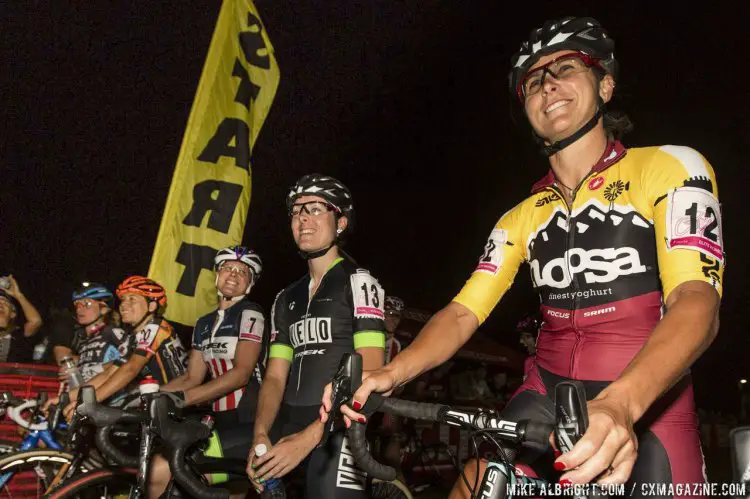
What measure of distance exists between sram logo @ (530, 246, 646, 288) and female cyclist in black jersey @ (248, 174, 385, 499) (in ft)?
5.59

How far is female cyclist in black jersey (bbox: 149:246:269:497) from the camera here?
5125 mm

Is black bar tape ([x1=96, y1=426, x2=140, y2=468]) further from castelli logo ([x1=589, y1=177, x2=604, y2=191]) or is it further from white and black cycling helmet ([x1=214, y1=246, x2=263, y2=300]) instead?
castelli logo ([x1=589, y1=177, x2=604, y2=191])

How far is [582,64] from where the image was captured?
3043 millimetres

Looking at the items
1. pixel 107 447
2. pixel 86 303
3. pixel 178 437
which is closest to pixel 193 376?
pixel 107 447

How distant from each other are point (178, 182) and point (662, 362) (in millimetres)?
8380

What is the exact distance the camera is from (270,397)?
479 cm

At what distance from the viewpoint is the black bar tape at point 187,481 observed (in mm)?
3648

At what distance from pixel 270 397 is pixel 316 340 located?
1.95 ft

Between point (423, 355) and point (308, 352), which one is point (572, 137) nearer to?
point (423, 355)

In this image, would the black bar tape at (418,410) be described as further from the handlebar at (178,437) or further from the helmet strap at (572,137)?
the handlebar at (178,437)

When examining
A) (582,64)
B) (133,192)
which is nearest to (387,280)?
(133,192)

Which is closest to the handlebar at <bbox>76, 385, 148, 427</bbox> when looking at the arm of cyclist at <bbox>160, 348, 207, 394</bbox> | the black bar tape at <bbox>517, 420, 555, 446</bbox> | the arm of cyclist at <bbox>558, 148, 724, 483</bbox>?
the arm of cyclist at <bbox>160, 348, 207, 394</bbox>

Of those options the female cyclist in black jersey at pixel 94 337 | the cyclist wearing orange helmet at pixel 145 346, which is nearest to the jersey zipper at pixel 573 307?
the cyclist wearing orange helmet at pixel 145 346

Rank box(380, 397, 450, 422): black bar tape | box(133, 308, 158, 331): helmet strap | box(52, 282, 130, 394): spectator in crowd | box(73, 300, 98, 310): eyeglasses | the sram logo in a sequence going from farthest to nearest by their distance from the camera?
1. box(73, 300, 98, 310): eyeglasses
2. box(52, 282, 130, 394): spectator in crowd
3. box(133, 308, 158, 331): helmet strap
4. the sram logo
5. box(380, 397, 450, 422): black bar tape
